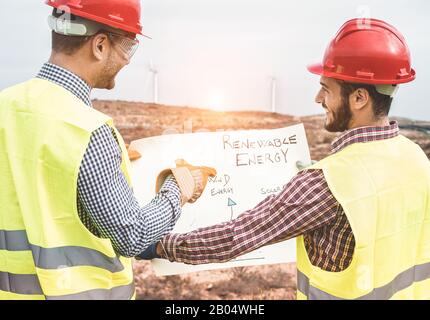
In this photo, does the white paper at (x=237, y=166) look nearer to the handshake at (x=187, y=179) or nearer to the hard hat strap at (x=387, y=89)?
the handshake at (x=187, y=179)

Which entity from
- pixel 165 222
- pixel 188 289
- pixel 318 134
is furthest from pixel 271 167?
pixel 318 134

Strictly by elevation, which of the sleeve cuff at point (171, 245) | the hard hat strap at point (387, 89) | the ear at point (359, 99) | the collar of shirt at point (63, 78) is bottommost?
the sleeve cuff at point (171, 245)

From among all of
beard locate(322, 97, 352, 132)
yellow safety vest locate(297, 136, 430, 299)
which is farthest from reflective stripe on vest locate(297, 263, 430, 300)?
beard locate(322, 97, 352, 132)

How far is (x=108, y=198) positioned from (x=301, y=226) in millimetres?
893

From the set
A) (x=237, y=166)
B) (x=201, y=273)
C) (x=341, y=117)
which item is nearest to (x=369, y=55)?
(x=341, y=117)

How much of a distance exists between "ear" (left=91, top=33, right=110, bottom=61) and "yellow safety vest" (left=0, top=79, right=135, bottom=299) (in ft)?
0.84

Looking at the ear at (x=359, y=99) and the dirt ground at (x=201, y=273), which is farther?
the dirt ground at (x=201, y=273)

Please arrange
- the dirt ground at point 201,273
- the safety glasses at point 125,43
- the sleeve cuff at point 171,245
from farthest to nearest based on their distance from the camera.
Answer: the dirt ground at point 201,273 → the sleeve cuff at point 171,245 → the safety glasses at point 125,43

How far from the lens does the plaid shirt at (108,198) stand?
7.81 feet

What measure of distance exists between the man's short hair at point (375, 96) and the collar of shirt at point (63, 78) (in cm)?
130

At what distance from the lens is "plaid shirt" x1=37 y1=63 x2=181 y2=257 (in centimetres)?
238

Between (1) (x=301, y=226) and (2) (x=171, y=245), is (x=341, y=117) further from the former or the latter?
(2) (x=171, y=245)

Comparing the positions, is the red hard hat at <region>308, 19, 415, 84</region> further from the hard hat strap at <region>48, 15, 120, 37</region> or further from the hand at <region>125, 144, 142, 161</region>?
the hand at <region>125, 144, 142, 161</region>

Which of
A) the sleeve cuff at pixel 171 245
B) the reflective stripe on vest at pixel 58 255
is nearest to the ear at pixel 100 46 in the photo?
the reflective stripe on vest at pixel 58 255
